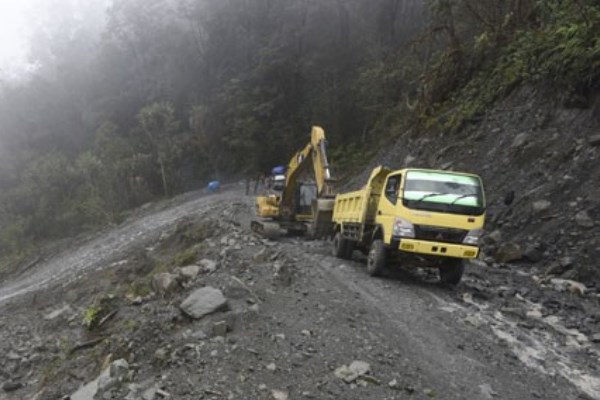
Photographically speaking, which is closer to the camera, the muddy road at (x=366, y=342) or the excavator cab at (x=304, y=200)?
the muddy road at (x=366, y=342)

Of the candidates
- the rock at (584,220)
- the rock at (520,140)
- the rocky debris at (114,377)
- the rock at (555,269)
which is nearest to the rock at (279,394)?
the rocky debris at (114,377)

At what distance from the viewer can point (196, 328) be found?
817cm

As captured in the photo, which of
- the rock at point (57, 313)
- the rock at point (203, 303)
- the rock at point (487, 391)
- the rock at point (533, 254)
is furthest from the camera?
the rock at point (57, 313)

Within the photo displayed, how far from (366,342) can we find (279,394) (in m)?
1.77

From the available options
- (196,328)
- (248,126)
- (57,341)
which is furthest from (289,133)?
(196,328)

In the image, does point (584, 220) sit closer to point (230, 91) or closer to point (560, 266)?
point (560, 266)

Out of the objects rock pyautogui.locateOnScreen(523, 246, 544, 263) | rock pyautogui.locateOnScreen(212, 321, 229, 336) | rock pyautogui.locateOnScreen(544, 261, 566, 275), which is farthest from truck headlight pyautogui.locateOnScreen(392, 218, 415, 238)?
rock pyautogui.locateOnScreen(212, 321, 229, 336)

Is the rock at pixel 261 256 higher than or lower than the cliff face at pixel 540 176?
lower

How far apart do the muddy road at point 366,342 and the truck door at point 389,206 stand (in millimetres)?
1111

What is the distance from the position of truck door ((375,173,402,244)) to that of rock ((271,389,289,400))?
542 cm

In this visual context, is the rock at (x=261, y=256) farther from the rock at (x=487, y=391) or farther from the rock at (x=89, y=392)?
the rock at (x=487, y=391)

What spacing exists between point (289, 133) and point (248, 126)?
3.76m

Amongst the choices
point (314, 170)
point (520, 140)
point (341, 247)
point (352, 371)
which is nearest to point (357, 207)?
point (341, 247)

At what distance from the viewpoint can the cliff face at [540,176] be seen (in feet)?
41.2
